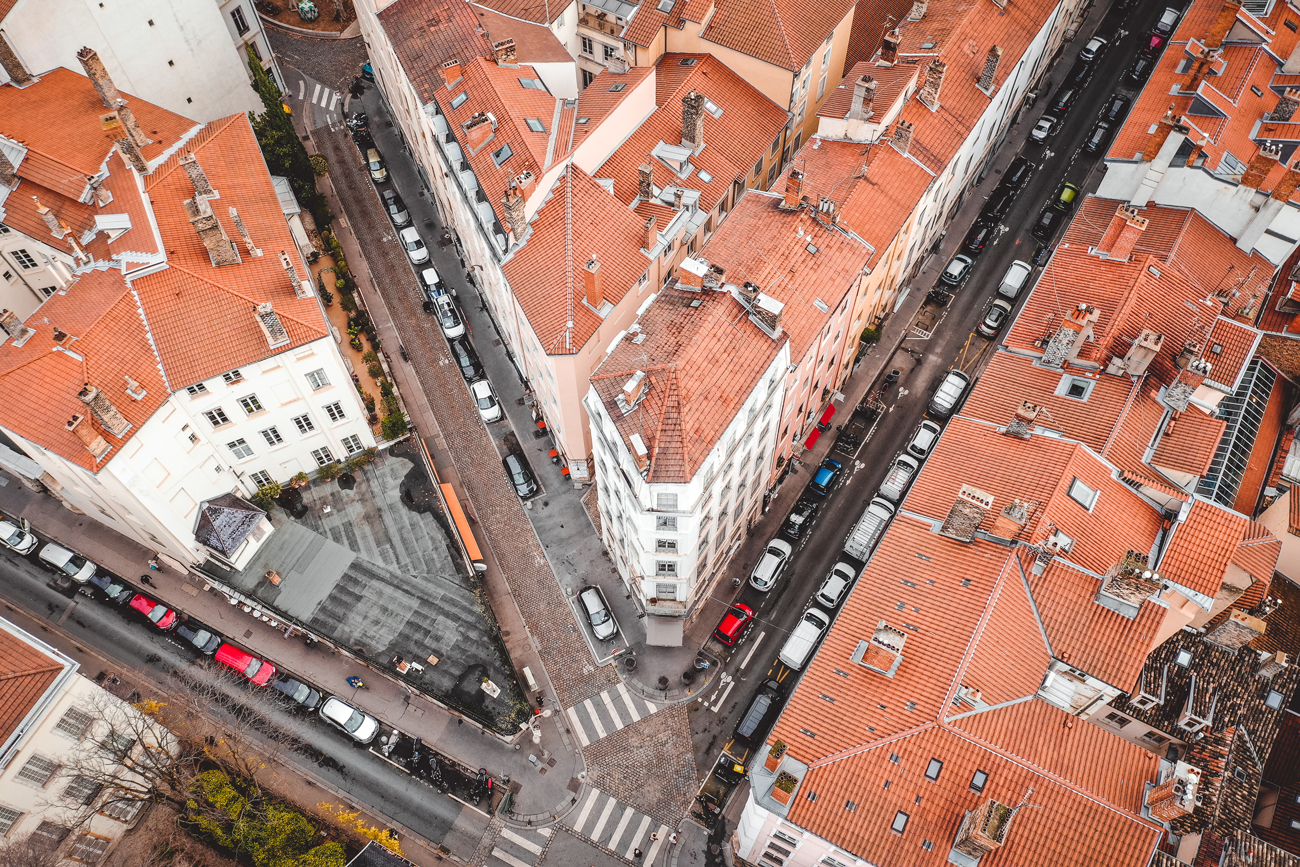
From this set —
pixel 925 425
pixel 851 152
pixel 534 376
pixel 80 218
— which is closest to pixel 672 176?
pixel 851 152

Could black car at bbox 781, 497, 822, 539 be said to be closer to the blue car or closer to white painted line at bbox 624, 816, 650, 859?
the blue car

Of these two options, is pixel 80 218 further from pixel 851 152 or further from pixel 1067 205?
pixel 1067 205

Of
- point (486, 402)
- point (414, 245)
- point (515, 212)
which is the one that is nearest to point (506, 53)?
point (515, 212)

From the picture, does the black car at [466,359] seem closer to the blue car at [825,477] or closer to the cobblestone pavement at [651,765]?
the blue car at [825,477]

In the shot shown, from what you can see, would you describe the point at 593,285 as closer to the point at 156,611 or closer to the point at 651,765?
the point at 651,765

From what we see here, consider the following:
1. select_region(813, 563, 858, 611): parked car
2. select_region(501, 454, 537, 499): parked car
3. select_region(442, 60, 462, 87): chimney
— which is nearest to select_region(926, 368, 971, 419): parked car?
select_region(813, 563, 858, 611): parked car
